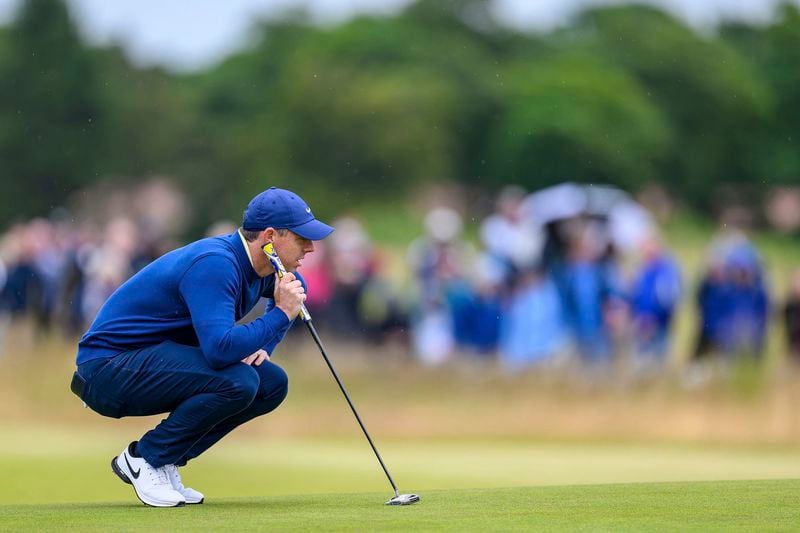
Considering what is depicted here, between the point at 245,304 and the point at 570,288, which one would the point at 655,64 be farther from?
the point at 245,304

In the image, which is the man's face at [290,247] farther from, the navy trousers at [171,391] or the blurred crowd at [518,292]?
the blurred crowd at [518,292]

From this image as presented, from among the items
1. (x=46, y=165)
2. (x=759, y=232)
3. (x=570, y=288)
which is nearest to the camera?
(x=570, y=288)

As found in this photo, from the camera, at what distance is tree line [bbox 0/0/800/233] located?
71.9 meters

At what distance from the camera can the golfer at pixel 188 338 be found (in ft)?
24.7

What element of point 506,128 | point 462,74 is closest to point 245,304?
point 506,128

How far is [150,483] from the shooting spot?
309 inches

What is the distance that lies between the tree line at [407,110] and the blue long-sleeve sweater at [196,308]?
1835 inches

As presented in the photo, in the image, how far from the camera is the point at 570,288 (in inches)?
732

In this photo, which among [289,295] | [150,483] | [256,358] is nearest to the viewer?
[289,295]

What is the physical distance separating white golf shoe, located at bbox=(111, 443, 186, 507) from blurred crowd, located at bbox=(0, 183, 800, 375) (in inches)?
308

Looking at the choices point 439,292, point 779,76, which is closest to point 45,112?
point 779,76

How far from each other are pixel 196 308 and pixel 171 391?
0.52 metres

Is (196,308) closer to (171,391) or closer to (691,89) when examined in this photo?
(171,391)

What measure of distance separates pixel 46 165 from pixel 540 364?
54856mm
